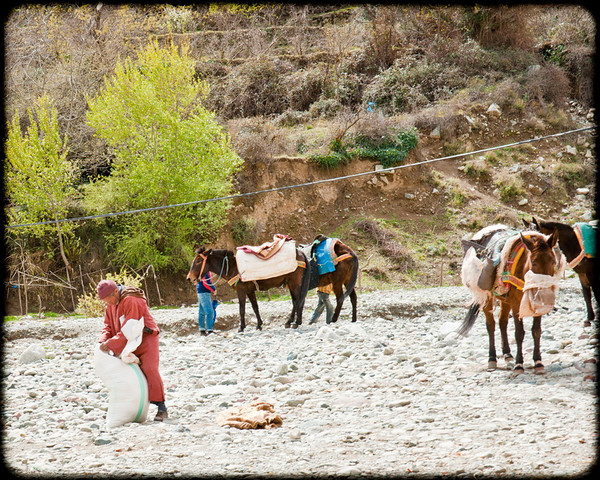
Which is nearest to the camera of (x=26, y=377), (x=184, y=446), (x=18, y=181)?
(x=184, y=446)

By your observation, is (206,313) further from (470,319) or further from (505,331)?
(505,331)

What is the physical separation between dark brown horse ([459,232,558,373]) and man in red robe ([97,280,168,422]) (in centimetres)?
442

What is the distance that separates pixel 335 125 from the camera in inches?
1187

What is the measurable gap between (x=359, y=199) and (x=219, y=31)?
19.3 metres

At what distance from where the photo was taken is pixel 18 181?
21.6 metres

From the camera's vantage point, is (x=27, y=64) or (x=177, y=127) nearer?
(x=177, y=127)

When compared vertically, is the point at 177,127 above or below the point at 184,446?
above

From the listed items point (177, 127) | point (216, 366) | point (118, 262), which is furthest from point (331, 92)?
point (216, 366)

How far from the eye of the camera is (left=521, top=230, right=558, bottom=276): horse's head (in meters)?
7.20

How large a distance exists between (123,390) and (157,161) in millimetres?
16723

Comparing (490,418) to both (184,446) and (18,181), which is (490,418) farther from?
(18,181)

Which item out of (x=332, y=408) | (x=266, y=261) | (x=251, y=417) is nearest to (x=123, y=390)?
(x=251, y=417)

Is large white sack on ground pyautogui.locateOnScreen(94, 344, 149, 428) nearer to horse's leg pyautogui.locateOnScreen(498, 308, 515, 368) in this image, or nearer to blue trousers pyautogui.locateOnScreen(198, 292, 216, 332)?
horse's leg pyautogui.locateOnScreen(498, 308, 515, 368)

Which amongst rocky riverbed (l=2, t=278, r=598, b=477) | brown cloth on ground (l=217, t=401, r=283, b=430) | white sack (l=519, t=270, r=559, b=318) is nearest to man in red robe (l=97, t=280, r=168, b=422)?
rocky riverbed (l=2, t=278, r=598, b=477)
